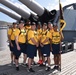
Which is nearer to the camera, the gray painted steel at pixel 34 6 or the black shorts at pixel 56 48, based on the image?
the black shorts at pixel 56 48

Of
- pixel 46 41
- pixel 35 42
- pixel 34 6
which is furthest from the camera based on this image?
pixel 34 6

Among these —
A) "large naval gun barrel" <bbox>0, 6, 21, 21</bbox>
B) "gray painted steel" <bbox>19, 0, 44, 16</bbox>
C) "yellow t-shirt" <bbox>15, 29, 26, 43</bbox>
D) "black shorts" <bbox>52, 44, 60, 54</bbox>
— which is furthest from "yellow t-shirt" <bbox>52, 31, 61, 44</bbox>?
"large naval gun barrel" <bbox>0, 6, 21, 21</bbox>

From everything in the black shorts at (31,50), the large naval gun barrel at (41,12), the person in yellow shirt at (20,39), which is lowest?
the black shorts at (31,50)

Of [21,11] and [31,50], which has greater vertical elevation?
[21,11]

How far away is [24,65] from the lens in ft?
26.0

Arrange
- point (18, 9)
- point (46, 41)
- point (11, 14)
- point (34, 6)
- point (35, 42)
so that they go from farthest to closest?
point (11, 14) < point (18, 9) < point (34, 6) < point (46, 41) < point (35, 42)

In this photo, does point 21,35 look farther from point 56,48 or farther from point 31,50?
point 56,48

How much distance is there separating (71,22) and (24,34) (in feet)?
47.1


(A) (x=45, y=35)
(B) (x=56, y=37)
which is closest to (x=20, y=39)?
(A) (x=45, y=35)

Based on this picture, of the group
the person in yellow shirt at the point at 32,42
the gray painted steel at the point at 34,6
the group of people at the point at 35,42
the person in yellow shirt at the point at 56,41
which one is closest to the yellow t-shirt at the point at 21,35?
the group of people at the point at 35,42

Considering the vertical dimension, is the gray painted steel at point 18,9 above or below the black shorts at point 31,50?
above

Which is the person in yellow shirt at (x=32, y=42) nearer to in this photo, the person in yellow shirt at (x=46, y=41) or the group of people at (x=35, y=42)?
the group of people at (x=35, y=42)

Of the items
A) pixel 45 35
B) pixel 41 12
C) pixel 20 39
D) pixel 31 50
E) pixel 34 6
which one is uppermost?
pixel 34 6

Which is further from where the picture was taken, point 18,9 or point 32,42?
point 18,9
